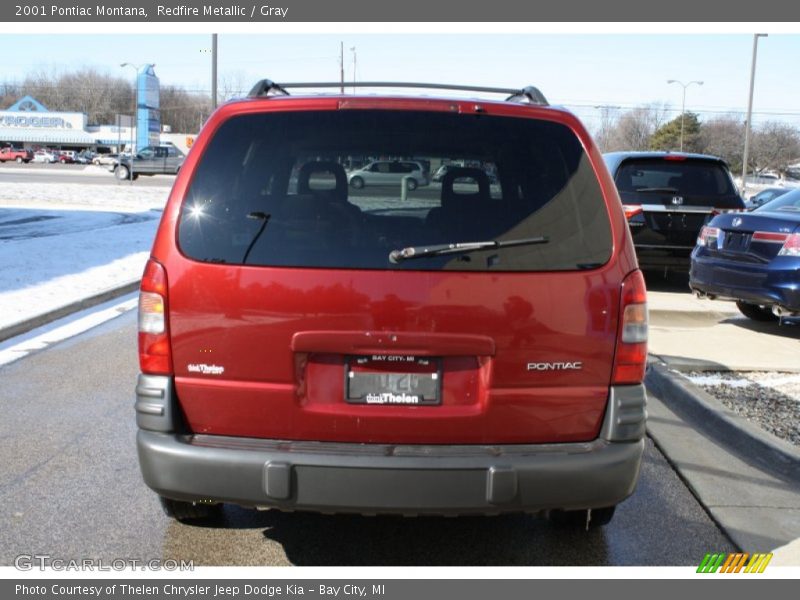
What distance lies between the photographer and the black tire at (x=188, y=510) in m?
3.70

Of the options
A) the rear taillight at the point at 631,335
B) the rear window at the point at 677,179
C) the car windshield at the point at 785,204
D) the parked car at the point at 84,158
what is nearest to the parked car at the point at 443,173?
the rear taillight at the point at 631,335

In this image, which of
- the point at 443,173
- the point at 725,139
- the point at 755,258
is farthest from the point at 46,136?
the point at 443,173

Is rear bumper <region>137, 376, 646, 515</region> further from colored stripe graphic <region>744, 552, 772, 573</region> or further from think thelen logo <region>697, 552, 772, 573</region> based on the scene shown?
colored stripe graphic <region>744, 552, 772, 573</region>

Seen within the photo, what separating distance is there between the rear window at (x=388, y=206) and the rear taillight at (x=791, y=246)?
5640 millimetres

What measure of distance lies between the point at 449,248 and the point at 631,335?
0.81m

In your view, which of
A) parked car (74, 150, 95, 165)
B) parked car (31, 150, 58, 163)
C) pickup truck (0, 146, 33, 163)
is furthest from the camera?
parked car (74, 150, 95, 165)

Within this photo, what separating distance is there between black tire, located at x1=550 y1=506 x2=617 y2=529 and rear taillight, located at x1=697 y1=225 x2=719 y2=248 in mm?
5802

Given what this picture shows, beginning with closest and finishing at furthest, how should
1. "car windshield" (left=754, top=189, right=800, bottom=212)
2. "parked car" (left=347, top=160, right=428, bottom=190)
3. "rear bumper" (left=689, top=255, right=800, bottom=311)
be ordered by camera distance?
"parked car" (left=347, top=160, right=428, bottom=190), "rear bumper" (left=689, top=255, right=800, bottom=311), "car windshield" (left=754, top=189, right=800, bottom=212)

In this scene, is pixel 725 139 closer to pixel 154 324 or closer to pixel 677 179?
pixel 677 179

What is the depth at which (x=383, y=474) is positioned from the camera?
307cm

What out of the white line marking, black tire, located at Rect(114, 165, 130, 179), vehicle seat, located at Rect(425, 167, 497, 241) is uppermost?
vehicle seat, located at Rect(425, 167, 497, 241)

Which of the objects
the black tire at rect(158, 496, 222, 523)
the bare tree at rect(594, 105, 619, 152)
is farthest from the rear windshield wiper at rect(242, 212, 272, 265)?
the bare tree at rect(594, 105, 619, 152)

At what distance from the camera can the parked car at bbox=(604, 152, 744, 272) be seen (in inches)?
445
